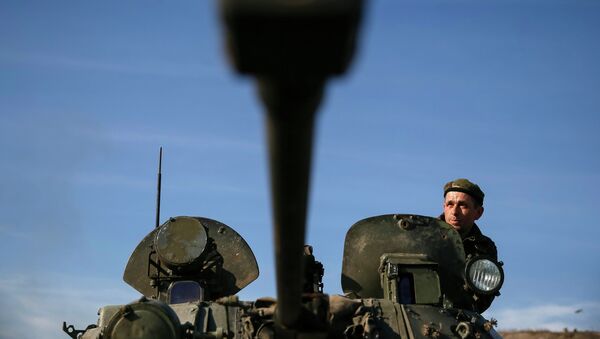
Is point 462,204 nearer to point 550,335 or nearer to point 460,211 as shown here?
point 460,211

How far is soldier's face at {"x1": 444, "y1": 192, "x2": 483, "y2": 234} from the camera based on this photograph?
13125mm

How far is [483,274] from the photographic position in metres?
10.9

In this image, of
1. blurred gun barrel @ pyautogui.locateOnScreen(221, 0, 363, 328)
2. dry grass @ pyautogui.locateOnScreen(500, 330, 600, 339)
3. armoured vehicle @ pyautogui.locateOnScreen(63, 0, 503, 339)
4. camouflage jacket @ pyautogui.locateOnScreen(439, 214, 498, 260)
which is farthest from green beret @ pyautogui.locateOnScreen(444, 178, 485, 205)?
dry grass @ pyautogui.locateOnScreen(500, 330, 600, 339)

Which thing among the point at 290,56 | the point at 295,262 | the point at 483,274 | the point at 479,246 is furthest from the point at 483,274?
Answer: the point at 290,56

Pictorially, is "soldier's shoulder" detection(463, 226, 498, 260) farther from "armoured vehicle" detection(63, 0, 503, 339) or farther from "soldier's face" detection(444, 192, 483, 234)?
"armoured vehicle" detection(63, 0, 503, 339)

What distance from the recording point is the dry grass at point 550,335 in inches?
1318

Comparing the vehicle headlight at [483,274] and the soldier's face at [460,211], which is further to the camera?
the soldier's face at [460,211]

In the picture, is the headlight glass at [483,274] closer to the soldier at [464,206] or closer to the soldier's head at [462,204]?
the soldier at [464,206]

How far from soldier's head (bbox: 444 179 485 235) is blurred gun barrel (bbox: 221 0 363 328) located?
9.64 meters

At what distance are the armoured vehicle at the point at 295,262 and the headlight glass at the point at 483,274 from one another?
0.01 meters

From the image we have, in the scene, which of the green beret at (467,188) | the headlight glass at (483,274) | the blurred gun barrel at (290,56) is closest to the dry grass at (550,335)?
the green beret at (467,188)

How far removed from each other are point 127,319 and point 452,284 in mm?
4345

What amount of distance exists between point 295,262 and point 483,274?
6.50m

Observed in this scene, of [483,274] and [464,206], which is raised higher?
[464,206]
